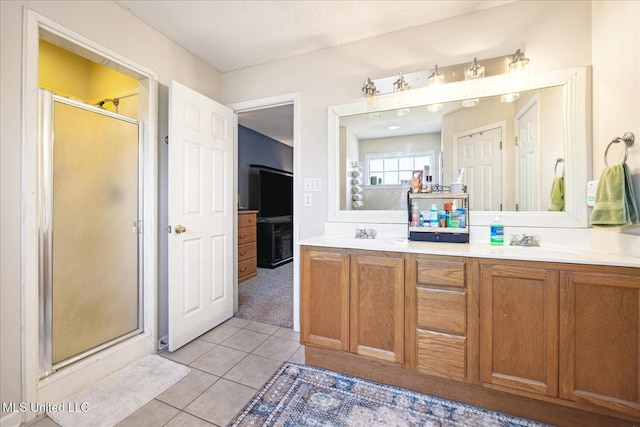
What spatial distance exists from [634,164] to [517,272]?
0.79 m

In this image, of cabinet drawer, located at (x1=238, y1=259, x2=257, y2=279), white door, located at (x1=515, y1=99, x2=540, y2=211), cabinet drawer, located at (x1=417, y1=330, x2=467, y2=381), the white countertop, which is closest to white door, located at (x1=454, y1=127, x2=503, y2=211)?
white door, located at (x1=515, y1=99, x2=540, y2=211)

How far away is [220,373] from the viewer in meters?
1.74

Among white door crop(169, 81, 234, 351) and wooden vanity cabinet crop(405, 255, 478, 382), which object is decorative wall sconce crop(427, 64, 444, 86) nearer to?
wooden vanity cabinet crop(405, 255, 478, 382)

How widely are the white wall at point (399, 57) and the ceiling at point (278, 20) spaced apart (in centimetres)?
8

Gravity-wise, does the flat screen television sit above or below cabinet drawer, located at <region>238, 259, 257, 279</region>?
above

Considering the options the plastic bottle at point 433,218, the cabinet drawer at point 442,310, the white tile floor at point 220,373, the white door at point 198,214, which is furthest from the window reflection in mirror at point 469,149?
the white tile floor at point 220,373

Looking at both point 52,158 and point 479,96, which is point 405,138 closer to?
point 479,96

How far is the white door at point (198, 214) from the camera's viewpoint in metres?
2.01

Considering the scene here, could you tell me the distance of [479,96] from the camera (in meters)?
1.83

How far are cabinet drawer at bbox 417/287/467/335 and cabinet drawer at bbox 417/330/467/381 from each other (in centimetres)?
4

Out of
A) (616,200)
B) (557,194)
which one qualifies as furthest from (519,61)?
(616,200)

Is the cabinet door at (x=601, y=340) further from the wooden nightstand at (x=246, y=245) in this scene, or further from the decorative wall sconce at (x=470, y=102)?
the wooden nightstand at (x=246, y=245)

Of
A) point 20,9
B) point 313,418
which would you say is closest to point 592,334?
point 313,418

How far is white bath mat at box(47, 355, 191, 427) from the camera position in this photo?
1.37 meters
